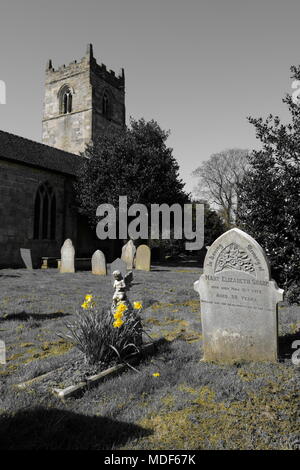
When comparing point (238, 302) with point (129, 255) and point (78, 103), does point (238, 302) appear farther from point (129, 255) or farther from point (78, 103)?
point (78, 103)

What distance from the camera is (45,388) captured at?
352 cm

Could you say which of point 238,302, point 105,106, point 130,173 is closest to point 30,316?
point 238,302

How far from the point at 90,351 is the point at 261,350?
7.67 feet

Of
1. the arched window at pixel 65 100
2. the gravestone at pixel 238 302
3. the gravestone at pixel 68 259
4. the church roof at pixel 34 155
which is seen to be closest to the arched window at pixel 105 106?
the arched window at pixel 65 100

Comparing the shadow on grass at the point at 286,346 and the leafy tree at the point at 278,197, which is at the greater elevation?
the leafy tree at the point at 278,197

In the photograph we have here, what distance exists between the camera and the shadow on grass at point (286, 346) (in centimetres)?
452

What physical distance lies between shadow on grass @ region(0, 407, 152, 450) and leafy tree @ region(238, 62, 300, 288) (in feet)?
12.4

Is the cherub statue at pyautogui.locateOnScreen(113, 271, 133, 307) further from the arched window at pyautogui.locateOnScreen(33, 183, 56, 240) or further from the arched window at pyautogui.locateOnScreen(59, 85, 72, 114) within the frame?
the arched window at pyautogui.locateOnScreen(59, 85, 72, 114)

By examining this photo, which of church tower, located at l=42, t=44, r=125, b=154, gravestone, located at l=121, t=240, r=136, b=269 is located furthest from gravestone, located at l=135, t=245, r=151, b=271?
church tower, located at l=42, t=44, r=125, b=154

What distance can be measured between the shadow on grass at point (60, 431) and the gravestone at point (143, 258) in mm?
13336

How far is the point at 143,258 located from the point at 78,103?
2492 cm

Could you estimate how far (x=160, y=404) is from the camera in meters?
3.29

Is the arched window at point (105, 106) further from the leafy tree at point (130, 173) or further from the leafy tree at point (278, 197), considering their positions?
the leafy tree at point (278, 197)

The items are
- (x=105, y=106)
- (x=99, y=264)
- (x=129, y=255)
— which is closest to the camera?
(x=99, y=264)
